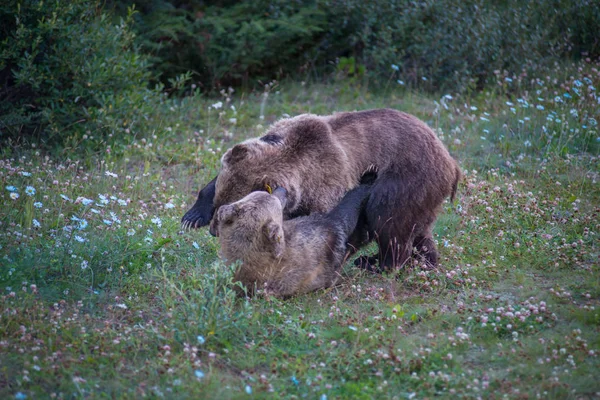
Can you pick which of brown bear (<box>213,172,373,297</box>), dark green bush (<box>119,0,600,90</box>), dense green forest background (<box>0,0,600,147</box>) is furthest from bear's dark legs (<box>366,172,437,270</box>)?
dark green bush (<box>119,0,600,90</box>)

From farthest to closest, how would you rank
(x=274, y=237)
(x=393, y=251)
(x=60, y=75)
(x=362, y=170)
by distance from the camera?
(x=60, y=75)
(x=362, y=170)
(x=393, y=251)
(x=274, y=237)

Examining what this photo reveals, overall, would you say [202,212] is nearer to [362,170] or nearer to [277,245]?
[277,245]

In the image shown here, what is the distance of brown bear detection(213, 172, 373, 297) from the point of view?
5695 mm

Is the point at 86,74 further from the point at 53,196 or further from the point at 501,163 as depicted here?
the point at 501,163

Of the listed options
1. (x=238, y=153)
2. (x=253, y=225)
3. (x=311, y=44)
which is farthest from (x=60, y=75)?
(x=311, y=44)

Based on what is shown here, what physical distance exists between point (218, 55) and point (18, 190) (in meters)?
5.49

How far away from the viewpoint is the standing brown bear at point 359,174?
6164 mm

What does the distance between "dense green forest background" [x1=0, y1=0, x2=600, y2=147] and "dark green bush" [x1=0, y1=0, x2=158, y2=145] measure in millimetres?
31

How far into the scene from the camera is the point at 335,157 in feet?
20.7

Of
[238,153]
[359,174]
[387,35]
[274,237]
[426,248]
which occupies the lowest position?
[426,248]

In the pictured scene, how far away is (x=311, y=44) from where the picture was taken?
41.5 ft

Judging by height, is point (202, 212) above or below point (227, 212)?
below

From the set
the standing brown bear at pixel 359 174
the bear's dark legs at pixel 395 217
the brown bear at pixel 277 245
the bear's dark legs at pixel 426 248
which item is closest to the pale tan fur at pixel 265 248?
the brown bear at pixel 277 245

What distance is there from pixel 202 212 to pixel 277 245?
46.3 inches
